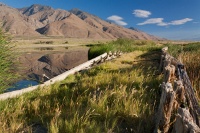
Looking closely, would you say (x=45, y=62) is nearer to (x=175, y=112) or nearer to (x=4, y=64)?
(x=4, y=64)

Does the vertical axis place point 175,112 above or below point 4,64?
below

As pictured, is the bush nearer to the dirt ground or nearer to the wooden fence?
the dirt ground

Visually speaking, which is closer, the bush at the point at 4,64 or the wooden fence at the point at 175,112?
the wooden fence at the point at 175,112

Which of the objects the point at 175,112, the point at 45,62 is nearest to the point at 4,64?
the point at 175,112

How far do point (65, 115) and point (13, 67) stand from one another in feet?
9.83

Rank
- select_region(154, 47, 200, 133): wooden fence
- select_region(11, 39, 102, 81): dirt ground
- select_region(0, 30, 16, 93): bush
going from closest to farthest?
select_region(154, 47, 200, 133): wooden fence
select_region(0, 30, 16, 93): bush
select_region(11, 39, 102, 81): dirt ground

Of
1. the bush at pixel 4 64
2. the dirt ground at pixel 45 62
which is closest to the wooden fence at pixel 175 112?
the bush at pixel 4 64

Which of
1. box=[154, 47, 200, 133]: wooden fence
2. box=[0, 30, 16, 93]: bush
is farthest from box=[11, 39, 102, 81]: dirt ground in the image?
box=[154, 47, 200, 133]: wooden fence

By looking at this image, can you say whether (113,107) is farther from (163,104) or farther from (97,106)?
(163,104)

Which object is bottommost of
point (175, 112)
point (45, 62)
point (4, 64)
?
point (45, 62)

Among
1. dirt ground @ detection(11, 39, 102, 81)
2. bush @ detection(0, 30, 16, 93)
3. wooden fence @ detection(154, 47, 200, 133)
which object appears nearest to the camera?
wooden fence @ detection(154, 47, 200, 133)

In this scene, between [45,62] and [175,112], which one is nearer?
[175,112]

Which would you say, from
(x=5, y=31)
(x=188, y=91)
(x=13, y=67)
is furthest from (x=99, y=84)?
(x=188, y=91)

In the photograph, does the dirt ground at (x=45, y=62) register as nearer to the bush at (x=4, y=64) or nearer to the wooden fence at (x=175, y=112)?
the bush at (x=4, y=64)
